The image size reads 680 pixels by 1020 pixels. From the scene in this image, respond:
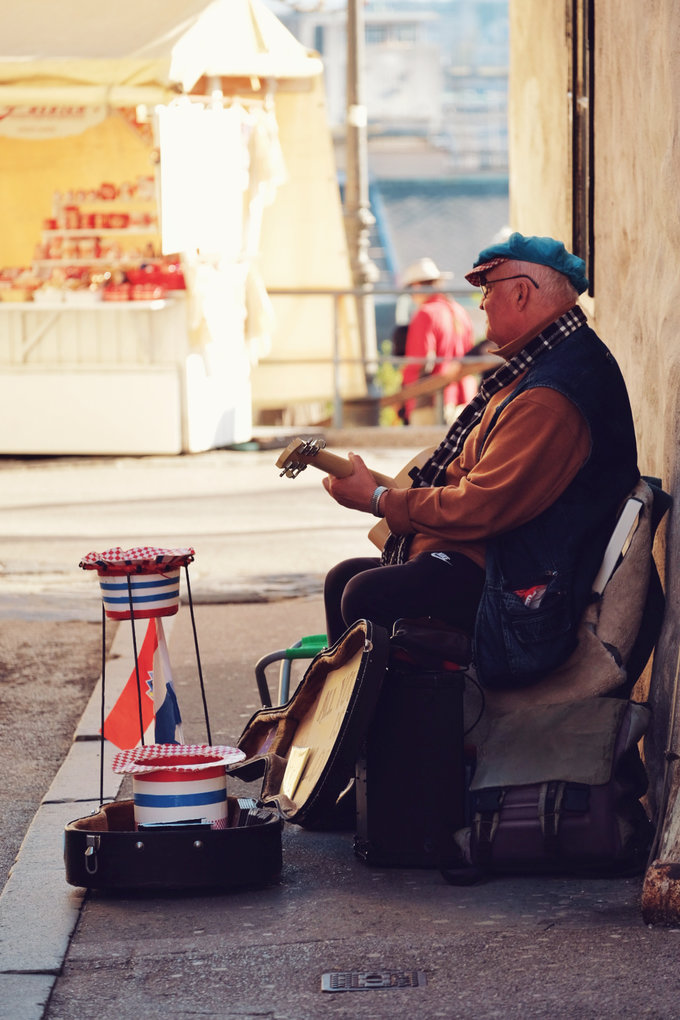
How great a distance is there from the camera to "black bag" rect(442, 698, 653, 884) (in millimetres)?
3945

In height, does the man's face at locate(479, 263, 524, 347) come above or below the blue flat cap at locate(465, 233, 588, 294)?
below

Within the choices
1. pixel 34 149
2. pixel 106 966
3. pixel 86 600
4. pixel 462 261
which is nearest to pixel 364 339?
pixel 34 149

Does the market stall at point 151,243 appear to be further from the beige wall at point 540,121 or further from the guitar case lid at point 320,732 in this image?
the guitar case lid at point 320,732

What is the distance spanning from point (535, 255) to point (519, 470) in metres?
0.62

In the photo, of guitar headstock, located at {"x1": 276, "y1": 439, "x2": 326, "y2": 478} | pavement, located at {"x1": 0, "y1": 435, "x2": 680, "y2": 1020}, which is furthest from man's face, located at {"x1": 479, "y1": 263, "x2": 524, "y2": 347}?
pavement, located at {"x1": 0, "y1": 435, "x2": 680, "y2": 1020}

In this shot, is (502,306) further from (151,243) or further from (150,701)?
(151,243)

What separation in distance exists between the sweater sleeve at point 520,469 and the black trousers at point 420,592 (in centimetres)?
14

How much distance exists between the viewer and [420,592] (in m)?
4.32

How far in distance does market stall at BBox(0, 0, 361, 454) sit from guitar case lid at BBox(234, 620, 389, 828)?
8.12m

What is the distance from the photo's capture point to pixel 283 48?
13344mm

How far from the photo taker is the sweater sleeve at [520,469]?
411cm

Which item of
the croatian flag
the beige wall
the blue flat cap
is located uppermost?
the beige wall

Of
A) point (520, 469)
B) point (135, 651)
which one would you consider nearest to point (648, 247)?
point (520, 469)

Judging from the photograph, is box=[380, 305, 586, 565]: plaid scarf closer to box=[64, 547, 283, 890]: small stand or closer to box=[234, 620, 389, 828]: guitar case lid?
box=[234, 620, 389, 828]: guitar case lid
